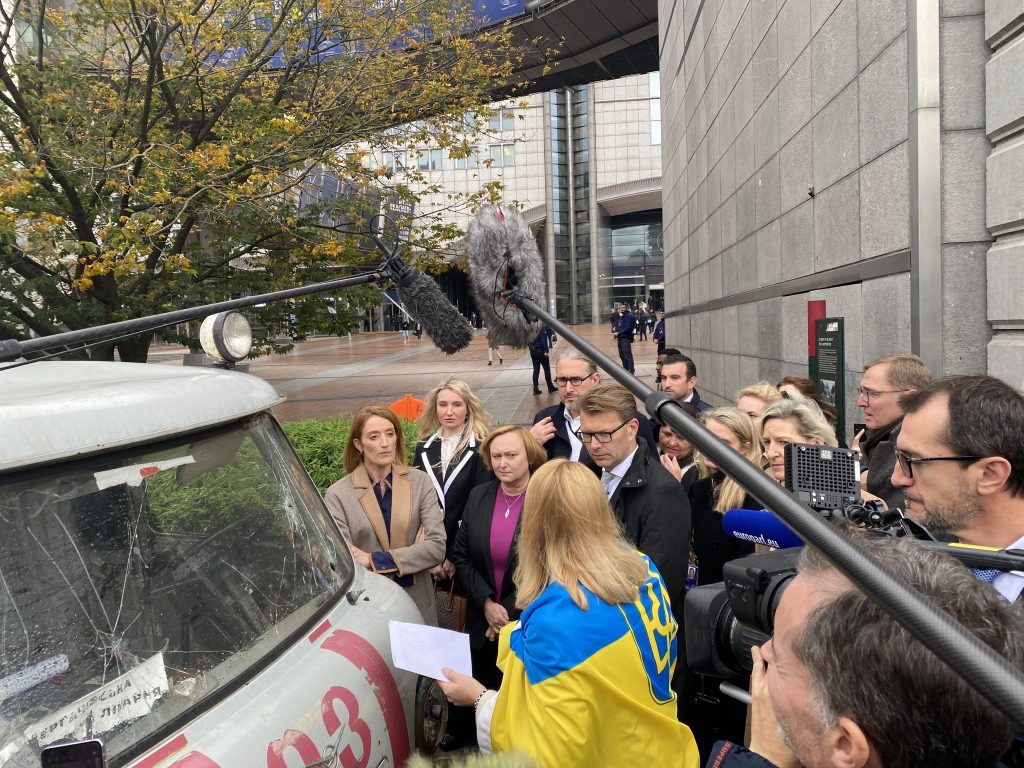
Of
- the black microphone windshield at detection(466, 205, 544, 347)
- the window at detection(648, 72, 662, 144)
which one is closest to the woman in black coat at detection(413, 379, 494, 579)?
the black microphone windshield at detection(466, 205, 544, 347)

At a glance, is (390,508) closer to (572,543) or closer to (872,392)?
(572,543)

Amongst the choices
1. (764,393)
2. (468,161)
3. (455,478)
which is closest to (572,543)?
(455,478)

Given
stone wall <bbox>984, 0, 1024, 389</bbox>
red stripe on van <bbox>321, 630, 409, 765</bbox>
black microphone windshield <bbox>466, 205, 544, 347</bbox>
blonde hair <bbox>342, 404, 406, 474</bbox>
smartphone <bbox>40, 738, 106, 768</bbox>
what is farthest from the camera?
stone wall <bbox>984, 0, 1024, 389</bbox>

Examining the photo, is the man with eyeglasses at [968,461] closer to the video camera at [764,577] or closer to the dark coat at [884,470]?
the video camera at [764,577]

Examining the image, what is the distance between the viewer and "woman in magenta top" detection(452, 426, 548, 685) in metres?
3.94

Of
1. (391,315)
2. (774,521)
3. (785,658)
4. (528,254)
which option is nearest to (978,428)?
(774,521)

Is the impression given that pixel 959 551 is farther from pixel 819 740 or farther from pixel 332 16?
pixel 332 16

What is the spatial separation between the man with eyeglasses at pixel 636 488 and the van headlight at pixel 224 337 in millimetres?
1613

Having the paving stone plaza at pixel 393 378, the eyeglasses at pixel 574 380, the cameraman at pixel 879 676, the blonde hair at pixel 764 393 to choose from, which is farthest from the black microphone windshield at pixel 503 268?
the paving stone plaza at pixel 393 378

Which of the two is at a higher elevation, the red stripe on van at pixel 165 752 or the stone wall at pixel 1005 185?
the stone wall at pixel 1005 185

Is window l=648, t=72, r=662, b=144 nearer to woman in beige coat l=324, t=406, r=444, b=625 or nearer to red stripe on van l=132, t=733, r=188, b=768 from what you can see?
woman in beige coat l=324, t=406, r=444, b=625

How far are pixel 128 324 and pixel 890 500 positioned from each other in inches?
135

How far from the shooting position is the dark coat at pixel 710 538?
3.91m

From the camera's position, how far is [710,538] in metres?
3.97
